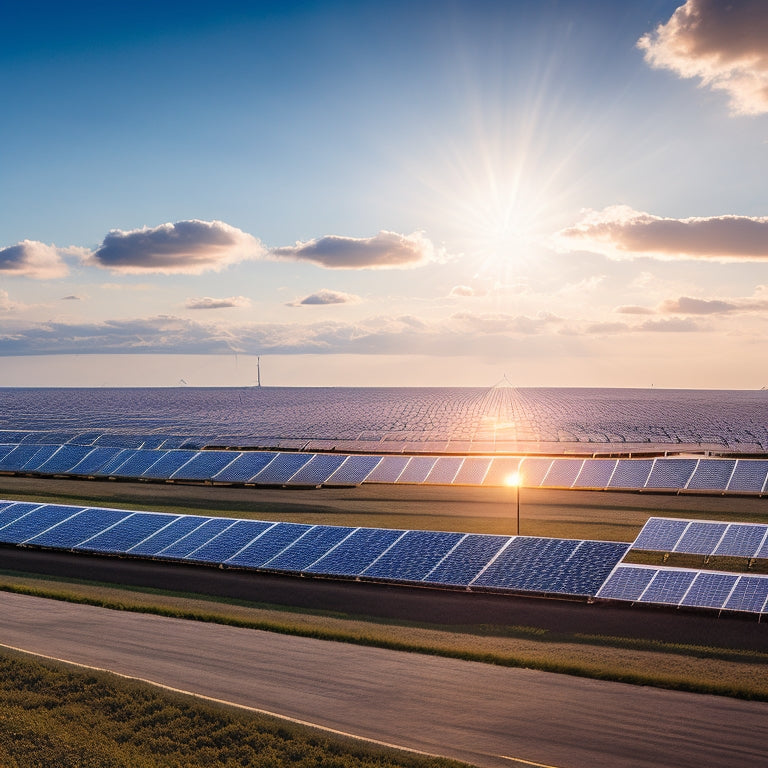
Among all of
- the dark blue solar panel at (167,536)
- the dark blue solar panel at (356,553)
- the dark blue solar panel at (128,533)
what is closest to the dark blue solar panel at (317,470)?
the dark blue solar panel at (128,533)

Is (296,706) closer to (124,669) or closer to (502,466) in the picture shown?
(124,669)

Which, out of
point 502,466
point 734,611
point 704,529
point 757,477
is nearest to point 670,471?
point 757,477

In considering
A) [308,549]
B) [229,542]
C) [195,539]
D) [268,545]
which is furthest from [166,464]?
[308,549]

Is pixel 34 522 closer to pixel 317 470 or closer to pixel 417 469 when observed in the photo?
pixel 317 470

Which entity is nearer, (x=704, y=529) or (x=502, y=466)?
(x=704, y=529)

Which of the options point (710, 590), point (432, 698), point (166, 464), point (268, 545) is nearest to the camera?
point (432, 698)

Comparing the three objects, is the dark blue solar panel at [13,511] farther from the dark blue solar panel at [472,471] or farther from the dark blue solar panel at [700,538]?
the dark blue solar panel at [700,538]
